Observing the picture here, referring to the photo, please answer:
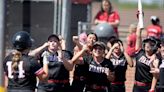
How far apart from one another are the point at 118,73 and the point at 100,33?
3.05 m

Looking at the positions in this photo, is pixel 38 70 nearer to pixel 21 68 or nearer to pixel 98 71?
pixel 21 68

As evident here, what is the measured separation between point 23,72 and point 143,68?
2.79 m

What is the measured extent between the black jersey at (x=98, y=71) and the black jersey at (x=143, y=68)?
82 cm

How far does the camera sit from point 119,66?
12.9 m

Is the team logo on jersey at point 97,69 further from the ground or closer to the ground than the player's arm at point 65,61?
closer to the ground

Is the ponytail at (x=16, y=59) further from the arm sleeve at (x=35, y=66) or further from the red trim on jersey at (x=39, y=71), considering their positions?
the red trim on jersey at (x=39, y=71)

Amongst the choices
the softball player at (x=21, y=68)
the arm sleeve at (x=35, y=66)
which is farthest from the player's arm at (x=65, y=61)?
the arm sleeve at (x=35, y=66)

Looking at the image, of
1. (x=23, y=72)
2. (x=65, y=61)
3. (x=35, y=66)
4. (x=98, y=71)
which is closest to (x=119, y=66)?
(x=98, y=71)

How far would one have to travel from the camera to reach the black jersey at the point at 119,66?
503 inches

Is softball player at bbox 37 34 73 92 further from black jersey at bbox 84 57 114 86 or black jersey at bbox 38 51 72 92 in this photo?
black jersey at bbox 84 57 114 86

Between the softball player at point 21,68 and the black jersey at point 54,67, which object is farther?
the black jersey at point 54,67

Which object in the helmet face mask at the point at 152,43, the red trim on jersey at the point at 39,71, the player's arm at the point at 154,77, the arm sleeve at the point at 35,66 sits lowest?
the player's arm at the point at 154,77

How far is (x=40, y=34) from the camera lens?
55.8 feet

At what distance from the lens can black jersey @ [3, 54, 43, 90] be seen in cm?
1030
